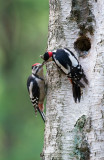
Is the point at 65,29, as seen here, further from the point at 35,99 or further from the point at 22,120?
the point at 22,120

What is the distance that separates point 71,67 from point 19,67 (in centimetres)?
Result: 904

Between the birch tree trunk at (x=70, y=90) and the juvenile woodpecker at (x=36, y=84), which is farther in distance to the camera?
the juvenile woodpecker at (x=36, y=84)

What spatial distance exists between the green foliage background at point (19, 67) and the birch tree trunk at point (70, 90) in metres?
6.13

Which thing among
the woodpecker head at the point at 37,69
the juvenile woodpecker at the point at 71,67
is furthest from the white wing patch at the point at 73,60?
the woodpecker head at the point at 37,69

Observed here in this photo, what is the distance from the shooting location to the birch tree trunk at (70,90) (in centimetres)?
479

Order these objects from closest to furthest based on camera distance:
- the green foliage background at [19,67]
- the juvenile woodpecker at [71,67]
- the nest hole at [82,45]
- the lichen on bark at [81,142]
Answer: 1. the lichen on bark at [81,142]
2. the juvenile woodpecker at [71,67]
3. the nest hole at [82,45]
4. the green foliage background at [19,67]

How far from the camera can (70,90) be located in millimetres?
5129

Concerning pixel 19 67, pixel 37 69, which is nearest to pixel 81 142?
pixel 37 69

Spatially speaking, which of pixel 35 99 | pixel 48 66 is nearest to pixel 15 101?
pixel 35 99

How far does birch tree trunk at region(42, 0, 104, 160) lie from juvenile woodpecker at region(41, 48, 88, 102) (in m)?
0.07

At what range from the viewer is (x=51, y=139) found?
513 cm

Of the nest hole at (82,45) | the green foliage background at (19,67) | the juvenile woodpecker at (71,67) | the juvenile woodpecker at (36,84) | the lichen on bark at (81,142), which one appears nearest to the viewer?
the lichen on bark at (81,142)

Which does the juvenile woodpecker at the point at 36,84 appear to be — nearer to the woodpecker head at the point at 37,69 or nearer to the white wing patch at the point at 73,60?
the woodpecker head at the point at 37,69

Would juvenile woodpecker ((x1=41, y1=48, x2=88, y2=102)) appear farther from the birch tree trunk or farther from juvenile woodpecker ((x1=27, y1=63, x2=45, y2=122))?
juvenile woodpecker ((x1=27, y1=63, x2=45, y2=122))
